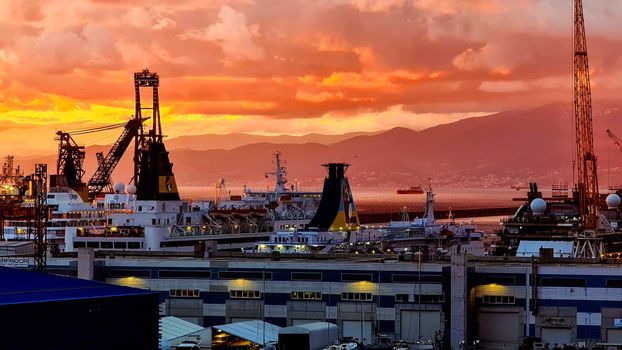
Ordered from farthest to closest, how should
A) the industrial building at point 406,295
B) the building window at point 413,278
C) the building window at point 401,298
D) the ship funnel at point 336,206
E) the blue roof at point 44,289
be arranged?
1. the ship funnel at point 336,206
2. the building window at point 401,298
3. the building window at point 413,278
4. the industrial building at point 406,295
5. the blue roof at point 44,289

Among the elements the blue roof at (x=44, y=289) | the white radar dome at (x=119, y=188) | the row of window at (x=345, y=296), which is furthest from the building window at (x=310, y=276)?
the white radar dome at (x=119, y=188)

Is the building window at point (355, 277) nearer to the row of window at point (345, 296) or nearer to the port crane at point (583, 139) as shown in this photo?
the row of window at point (345, 296)

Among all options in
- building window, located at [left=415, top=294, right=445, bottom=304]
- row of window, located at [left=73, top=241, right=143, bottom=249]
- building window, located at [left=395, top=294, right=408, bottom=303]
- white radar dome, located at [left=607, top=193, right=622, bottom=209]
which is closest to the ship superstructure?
row of window, located at [left=73, top=241, right=143, bottom=249]

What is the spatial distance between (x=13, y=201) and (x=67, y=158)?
762 centimetres

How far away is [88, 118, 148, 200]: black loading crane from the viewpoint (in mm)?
135750

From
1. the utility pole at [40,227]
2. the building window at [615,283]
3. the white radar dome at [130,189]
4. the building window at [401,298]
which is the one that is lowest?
the building window at [401,298]

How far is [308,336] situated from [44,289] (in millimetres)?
15054

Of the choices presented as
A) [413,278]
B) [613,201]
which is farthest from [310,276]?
[613,201]

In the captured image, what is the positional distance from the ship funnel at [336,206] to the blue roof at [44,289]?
178 ft

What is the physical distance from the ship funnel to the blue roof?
54.2m

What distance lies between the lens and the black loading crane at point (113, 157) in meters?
136

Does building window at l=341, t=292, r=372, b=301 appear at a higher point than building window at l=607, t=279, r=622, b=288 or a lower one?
lower

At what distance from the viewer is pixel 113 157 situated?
450 ft

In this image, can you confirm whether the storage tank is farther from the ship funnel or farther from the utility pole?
the ship funnel
